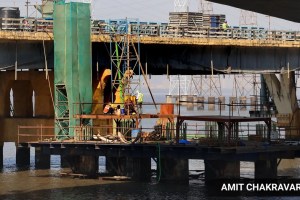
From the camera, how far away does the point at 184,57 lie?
3465 inches

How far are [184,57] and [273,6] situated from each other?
36.5 meters

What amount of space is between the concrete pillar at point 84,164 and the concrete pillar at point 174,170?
590 cm

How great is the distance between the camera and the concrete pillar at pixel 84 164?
76688 millimetres

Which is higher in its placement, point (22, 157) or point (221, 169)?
point (221, 169)

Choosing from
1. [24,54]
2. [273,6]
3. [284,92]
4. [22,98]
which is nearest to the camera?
[273,6]

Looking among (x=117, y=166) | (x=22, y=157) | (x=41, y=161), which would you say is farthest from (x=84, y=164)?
(x=22, y=157)

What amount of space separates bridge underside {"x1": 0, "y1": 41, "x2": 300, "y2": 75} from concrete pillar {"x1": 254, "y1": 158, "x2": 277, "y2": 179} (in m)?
18.2

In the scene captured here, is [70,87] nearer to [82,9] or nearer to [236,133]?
[82,9]

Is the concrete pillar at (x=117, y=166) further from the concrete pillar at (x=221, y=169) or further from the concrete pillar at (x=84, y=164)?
the concrete pillar at (x=221, y=169)

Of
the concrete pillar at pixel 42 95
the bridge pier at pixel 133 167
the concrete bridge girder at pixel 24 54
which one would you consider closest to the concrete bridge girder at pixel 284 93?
the concrete pillar at pixel 42 95

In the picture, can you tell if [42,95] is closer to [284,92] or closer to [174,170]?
[174,170]

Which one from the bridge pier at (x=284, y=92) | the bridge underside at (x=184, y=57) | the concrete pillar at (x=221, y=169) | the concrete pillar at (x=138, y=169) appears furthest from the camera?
the bridge pier at (x=284, y=92)

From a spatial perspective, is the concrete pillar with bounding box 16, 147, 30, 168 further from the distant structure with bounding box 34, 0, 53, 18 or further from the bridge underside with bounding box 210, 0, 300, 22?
the bridge underside with bounding box 210, 0, 300, 22

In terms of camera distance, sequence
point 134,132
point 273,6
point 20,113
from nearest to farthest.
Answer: point 273,6
point 134,132
point 20,113
